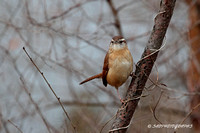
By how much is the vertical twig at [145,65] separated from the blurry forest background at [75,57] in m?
0.73

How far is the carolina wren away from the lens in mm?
3602

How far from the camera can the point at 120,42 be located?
A: 12.3ft

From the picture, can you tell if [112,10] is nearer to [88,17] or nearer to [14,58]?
[88,17]

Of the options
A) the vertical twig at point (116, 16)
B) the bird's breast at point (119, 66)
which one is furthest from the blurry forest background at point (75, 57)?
the bird's breast at point (119, 66)

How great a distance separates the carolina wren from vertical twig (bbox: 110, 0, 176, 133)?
16.6 inches

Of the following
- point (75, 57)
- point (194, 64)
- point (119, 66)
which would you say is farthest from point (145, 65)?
point (194, 64)

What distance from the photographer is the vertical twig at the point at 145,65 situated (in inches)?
117

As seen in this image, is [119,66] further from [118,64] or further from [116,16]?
[116,16]

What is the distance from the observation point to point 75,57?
505 cm

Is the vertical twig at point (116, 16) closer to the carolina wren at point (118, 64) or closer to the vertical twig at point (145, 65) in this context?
the carolina wren at point (118, 64)

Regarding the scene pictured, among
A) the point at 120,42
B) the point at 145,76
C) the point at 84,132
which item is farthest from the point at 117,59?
the point at 84,132

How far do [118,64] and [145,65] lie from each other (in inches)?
23.7

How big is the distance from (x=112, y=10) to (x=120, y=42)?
2.08 meters

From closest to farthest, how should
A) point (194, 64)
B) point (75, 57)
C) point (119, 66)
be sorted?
point (119, 66)
point (75, 57)
point (194, 64)
